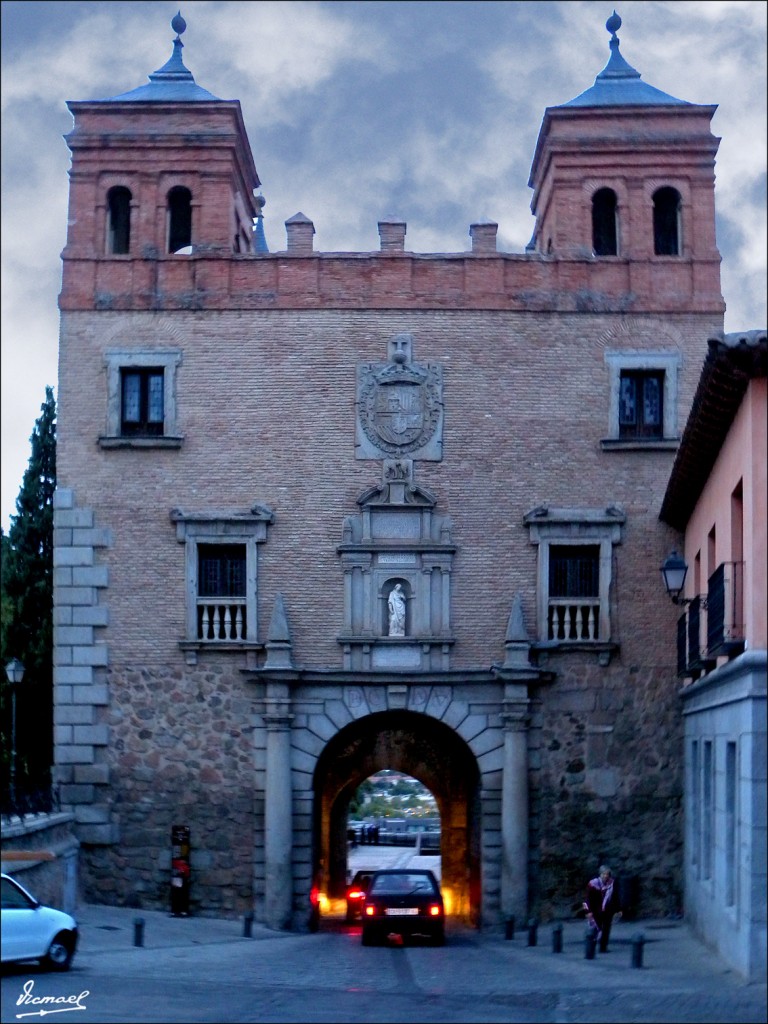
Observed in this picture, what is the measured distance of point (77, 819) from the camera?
78.4 feet

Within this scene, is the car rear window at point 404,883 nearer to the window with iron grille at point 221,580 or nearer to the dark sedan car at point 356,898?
the dark sedan car at point 356,898

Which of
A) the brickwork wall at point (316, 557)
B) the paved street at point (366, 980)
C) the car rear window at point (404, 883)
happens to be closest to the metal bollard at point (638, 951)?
the paved street at point (366, 980)

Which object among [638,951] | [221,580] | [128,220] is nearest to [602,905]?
[638,951]

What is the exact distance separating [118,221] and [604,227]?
27.7ft

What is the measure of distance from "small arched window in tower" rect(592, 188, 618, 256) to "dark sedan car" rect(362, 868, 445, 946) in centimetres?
1114

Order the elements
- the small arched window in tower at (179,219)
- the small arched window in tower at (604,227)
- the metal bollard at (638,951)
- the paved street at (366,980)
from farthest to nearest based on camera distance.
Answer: the small arched window in tower at (604,227) → the small arched window in tower at (179,219) → the metal bollard at (638,951) → the paved street at (366,980)

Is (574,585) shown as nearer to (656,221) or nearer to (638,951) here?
(656,221)

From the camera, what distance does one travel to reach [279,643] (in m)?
24.0

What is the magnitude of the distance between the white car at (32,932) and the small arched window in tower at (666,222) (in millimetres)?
15051

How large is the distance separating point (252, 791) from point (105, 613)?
3.63 meters

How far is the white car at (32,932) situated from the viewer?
1546cm

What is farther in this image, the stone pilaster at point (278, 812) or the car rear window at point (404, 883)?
the stone pilaster at point (278, 812)

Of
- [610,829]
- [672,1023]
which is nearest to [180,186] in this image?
[610,829]

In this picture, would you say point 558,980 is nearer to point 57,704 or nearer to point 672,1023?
point 672,1023
